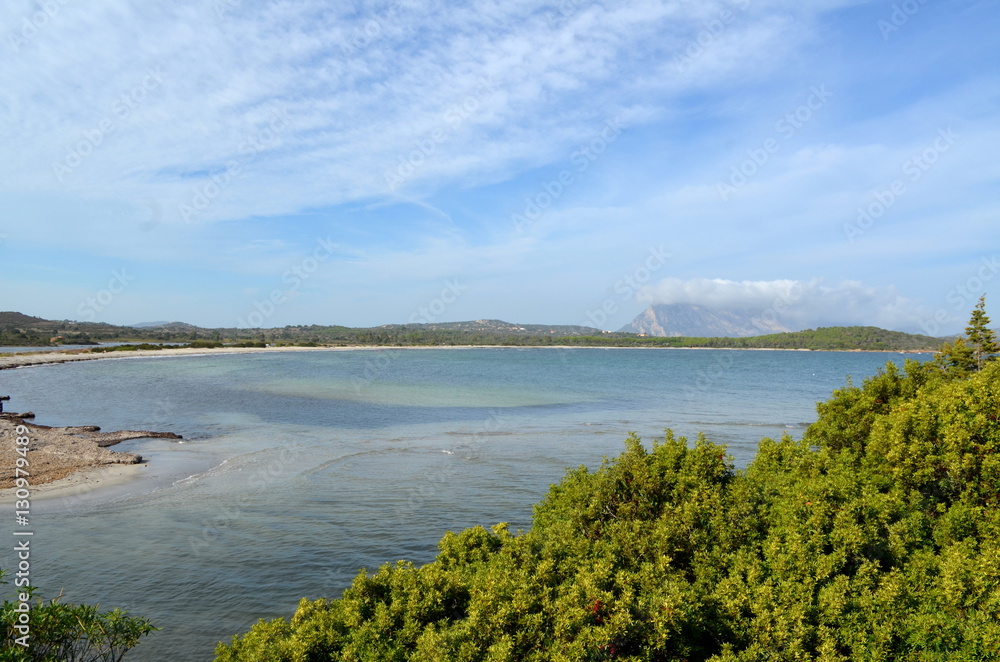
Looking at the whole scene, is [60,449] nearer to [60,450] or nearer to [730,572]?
[60,450]

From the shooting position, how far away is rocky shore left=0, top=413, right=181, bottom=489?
1967 centimetres

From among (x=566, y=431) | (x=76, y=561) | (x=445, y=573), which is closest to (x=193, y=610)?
(x=76, y=561)

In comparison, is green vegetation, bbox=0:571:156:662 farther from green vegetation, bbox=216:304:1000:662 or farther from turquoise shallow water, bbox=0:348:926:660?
turquoise shallow water, bbox=0:348:926:660

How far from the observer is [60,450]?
904 inches

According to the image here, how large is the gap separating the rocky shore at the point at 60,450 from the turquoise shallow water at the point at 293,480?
59.2 inches

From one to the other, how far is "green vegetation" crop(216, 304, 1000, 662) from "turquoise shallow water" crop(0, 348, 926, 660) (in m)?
5.64

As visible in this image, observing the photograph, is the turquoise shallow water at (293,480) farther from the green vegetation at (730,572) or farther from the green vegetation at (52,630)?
the green vegetation at (730,572)

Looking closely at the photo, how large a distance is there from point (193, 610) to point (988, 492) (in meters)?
13.8

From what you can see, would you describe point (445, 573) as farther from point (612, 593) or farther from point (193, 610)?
point (193, 610)

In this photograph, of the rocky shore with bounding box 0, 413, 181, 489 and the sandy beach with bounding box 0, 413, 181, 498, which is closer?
the sandy beach with bounding box 0, 413, 181, 498

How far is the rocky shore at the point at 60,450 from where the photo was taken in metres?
19.7

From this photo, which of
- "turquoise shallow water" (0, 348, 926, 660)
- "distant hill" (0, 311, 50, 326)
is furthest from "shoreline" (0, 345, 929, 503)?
"distant hill" (0, 311, 50, 326)

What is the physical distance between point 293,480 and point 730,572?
1773 cm

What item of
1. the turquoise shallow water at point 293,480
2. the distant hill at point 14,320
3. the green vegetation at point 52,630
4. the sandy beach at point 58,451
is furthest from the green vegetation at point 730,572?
the distant hill at point 14,320
